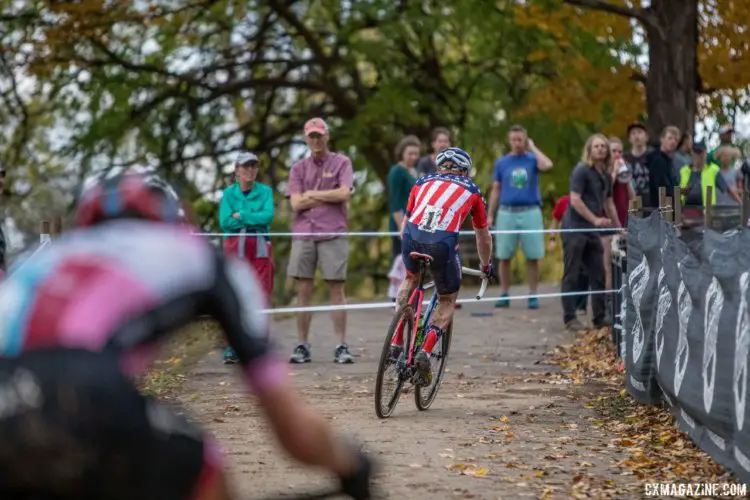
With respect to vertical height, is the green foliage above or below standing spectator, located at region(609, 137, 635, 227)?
above

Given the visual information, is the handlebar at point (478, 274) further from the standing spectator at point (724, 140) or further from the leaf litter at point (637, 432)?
the standing spectator at point (724, 140)

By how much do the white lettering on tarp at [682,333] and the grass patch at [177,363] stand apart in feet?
9.57

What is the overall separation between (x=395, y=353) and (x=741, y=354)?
348 cm

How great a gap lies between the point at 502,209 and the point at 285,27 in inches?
358

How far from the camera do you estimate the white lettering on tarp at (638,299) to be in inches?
438

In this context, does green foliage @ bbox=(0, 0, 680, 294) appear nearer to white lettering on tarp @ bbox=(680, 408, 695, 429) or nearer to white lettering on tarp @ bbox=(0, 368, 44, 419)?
white lettering on tarp @ bbox=(680, 408, 695, 429)

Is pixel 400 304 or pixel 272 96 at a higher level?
pixel 272 96

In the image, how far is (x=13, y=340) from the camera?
3678 millimetres

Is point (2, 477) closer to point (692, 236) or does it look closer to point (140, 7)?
point (692, 236)

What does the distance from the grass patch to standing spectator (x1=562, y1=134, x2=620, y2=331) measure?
13.1ft

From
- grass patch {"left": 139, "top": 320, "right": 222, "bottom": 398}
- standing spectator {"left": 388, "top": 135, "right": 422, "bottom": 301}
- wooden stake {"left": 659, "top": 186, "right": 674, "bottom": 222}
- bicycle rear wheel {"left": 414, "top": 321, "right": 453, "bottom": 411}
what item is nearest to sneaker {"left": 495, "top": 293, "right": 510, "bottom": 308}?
standing spectator {"left": 388, "top": 135, "right": 422, "bottom": 301}

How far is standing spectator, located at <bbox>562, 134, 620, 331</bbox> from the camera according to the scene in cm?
1633

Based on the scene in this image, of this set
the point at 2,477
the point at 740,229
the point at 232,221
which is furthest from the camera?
the point at 232,221

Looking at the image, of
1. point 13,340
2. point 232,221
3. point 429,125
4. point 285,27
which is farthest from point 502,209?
point 13,340
